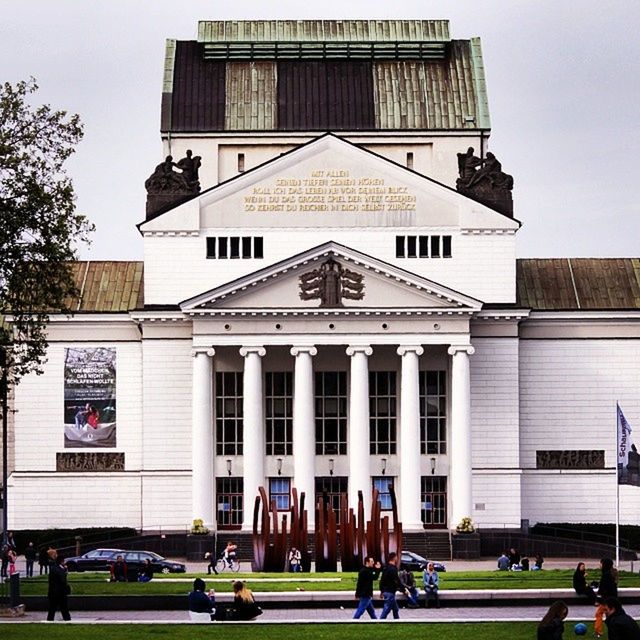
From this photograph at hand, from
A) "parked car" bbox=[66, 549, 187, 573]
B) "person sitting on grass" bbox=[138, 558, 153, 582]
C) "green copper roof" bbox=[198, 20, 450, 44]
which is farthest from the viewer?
"green copper roof" bbox=[198, 20, 450, 44]

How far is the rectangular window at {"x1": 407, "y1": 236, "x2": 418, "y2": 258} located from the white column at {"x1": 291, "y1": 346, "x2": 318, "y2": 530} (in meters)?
7.49

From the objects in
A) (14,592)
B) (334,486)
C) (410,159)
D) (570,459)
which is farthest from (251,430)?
(14,592)

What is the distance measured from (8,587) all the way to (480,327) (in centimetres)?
4247

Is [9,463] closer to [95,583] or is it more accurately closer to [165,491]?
[165,491]

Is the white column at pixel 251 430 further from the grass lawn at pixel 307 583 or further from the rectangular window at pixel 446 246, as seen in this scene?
the grass lawn at pixel 307 583

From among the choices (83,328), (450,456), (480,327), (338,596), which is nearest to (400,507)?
(450,456)

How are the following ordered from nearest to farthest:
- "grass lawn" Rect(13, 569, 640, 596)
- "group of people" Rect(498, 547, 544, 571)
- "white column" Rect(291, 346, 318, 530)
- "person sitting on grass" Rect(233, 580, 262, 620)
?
1. "person sitting on grass" Rect(233, 580, 262, 620)
2. "grass lawn" Rect(13, 569, 640, 596)
3. "group of people" Rect(498, 547, 544, 571)
4. "white column" Rect(291, 346, 318, 530)

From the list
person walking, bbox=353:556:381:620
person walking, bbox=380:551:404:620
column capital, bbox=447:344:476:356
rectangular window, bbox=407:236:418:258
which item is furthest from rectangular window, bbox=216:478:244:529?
person walking, bbox=353:556:381:620

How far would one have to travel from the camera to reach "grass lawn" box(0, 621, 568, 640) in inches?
1960

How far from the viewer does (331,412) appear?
102 m

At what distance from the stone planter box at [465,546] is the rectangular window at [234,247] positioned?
18.6 meters

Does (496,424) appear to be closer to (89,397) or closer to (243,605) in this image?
(89,397)

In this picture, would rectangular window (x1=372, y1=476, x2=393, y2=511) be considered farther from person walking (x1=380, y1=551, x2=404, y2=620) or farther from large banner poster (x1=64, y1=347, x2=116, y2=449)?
person walking (x1=380, y1=551, x2=404, y2=620)

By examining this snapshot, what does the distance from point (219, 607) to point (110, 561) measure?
1245 inches
